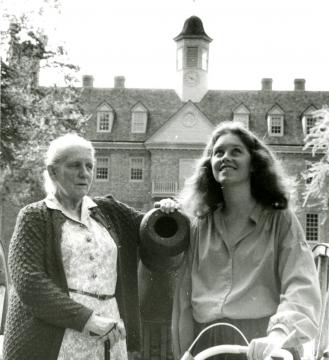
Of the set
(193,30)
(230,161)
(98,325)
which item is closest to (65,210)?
(98,325)

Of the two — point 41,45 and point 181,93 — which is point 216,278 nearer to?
point 41,45

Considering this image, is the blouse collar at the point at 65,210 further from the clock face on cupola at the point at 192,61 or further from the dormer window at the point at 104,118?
the clock face on cupola at the point at 192,61

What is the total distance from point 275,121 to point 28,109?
24900 mm

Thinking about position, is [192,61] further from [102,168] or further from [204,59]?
[102,168]

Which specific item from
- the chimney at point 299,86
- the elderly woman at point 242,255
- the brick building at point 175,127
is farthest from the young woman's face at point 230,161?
the chimney at point 299,86

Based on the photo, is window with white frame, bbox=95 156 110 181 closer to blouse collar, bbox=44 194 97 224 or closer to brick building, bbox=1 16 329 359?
brick building, bbox=1 16 329 359

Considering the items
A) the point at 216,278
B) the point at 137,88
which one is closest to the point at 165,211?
the point at 216,278

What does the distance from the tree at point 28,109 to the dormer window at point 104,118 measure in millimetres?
17128

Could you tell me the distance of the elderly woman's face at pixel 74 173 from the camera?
10.2 ft

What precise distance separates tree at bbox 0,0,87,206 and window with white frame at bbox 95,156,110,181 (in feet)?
51.8

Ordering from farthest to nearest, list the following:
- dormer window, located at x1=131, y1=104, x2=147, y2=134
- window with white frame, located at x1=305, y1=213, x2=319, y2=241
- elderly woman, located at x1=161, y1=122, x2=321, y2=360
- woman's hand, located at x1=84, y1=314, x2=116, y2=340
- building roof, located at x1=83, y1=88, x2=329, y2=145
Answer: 1. building roof, located at x1=83, y1=88, x2=329, y2=145
2. dormer window, located at x1=131, y1=104, x2=147, y2=134
3. window with white frame, located at x1=305, y1=213, x2=319, y2=241
4. woman's hand, located at x1=84, y1=314, x2=116, y2=340
5. elderly woman, located at x1=161, y1=122, x2=321, y2=360

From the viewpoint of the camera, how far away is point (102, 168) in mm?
42219

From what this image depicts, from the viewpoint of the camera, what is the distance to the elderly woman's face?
3109 mm

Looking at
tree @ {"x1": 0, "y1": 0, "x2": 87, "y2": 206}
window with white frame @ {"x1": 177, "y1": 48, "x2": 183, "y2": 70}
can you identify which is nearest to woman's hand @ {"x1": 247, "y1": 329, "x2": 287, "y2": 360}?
tree @ {"x1": 0, "y1": 0, "x2": 87, "y2": 206}
